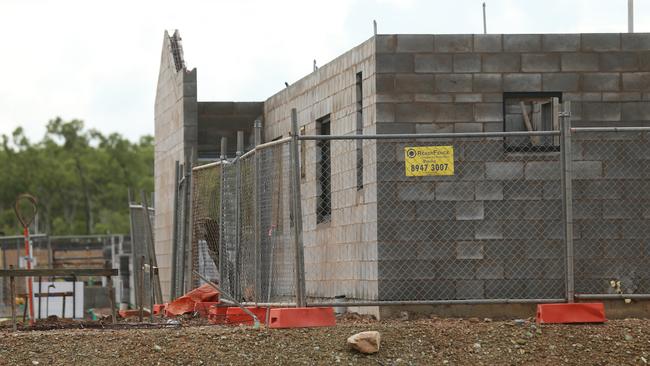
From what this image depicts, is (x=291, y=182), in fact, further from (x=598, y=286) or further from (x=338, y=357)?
(x=598, y=286)

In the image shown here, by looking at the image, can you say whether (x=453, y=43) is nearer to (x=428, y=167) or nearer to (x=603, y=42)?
(x=603, y=42)

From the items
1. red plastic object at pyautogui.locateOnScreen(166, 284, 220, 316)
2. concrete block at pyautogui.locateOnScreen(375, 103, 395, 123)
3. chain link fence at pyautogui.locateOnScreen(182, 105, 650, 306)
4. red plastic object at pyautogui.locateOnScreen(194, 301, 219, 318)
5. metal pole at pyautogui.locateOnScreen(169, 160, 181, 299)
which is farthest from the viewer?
metal pole at pyautogui.locateOnScreen(169, 160, 181, 299)

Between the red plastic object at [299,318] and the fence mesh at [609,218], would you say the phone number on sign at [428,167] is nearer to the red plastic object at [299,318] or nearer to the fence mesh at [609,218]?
the red plastic object at [299,318]

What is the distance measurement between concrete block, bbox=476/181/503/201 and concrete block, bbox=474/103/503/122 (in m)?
0.83

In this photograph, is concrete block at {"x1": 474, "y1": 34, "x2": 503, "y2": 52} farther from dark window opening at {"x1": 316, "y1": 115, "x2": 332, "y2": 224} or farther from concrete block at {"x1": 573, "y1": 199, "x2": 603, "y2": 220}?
dark window opening at {"x1": 316, "y1": 115, "x2": 332, "y2": 224}

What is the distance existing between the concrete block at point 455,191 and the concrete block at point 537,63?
164 cm

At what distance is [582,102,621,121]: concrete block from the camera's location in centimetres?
1655

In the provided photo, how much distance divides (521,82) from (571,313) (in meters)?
4.03

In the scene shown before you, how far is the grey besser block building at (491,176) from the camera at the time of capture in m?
16.0

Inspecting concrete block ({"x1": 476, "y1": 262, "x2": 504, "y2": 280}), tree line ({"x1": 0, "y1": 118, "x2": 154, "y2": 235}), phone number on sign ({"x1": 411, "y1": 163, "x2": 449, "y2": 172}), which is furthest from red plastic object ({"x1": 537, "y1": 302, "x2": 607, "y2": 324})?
tree line ({"x1": 0, "y1": 118, "x2": 154, "y2": 235})

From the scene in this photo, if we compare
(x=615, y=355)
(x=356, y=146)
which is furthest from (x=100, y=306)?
(x=615, y=355)

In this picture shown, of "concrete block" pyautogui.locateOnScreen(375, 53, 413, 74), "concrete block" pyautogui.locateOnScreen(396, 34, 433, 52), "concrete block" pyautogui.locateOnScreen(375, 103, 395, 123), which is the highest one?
"concrete block" pyautogui.locateOnScreen(396, 34, 433, 52)

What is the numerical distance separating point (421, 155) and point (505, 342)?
2502mm

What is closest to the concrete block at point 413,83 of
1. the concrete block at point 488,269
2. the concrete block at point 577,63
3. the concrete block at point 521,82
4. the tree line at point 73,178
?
the concrete block at point 521,82
